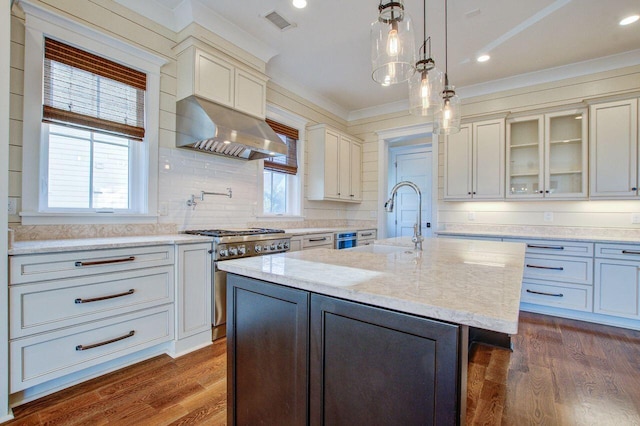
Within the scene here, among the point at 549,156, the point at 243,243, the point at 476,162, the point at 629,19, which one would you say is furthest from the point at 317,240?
the point at 629,19

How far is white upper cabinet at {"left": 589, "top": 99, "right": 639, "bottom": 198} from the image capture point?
3.23m

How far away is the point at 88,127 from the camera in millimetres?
2363

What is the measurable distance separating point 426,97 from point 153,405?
2548mm

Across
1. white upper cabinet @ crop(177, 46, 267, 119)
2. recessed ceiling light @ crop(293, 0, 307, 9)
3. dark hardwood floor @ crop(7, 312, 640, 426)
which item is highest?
recessed ceiling light @ crop(293, 0, 307, 9)

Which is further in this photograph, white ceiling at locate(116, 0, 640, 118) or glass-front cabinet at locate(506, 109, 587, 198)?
glass-front cabinet at locate(506, 109, 587, 198)

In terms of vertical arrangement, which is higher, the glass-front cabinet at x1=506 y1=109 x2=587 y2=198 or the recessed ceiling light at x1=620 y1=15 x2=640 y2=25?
the recessed ceiling light at x1=620 y1=15 x2=640 y2=25

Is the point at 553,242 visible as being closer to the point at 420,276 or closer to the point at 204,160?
the point at 420,276

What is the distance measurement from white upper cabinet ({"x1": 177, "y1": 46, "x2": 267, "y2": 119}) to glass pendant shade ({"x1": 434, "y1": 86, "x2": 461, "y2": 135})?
186 centimetres

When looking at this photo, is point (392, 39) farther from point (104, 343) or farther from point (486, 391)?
point (104, 343)

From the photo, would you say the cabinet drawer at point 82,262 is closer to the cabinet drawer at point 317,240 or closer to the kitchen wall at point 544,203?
the cabinet drawer at point 317,240

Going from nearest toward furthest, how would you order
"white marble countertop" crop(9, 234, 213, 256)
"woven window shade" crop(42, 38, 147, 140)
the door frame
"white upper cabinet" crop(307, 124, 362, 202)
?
"white marble countertop" crop(9, 234, 213, 256) → "woven window shade" crop(42, 38, 147, 140) → "white upper cabinet" crop(307, 124, 362, 202) → the door frame

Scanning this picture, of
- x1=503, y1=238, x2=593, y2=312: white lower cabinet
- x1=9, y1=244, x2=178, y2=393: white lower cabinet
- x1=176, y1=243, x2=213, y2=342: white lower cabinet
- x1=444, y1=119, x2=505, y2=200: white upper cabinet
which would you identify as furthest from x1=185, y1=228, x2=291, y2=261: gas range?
x1=503, y1=238, x2=593, y2=312: white lower cabinet

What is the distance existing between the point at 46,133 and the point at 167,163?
2.78 feet

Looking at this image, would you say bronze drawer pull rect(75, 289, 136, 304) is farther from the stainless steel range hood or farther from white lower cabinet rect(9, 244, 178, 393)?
the stainless steel range hood
